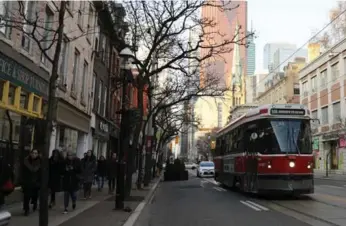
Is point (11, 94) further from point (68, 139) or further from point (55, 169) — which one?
point (68, 139)

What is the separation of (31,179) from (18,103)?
8.80ft

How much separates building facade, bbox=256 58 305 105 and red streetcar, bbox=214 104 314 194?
193 feet

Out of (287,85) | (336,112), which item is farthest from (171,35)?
(287,85)

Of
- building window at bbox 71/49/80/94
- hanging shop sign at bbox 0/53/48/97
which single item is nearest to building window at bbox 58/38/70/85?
building window at bbox 71/49/80/94

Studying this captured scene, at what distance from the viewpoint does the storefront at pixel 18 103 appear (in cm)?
1216

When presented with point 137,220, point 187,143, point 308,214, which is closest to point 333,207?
point 308,214

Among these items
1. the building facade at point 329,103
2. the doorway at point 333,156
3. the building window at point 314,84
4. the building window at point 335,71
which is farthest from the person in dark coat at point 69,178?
the building window at point 314,84

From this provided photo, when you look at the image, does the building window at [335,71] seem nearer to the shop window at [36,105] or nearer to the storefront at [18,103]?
the storefront at [18,103]

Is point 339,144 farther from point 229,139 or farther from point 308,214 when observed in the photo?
point 308,214

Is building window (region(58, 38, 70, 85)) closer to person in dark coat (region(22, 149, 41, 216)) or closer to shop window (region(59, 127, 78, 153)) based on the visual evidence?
shop window (region(59, 127, 78, 153))

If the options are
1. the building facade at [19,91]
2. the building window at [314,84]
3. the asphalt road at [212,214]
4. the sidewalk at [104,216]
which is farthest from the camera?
the building window at [314,84]

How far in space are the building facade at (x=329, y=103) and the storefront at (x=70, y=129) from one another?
109 ft

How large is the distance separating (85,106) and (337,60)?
39545 mm

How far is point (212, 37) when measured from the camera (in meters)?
19.5
